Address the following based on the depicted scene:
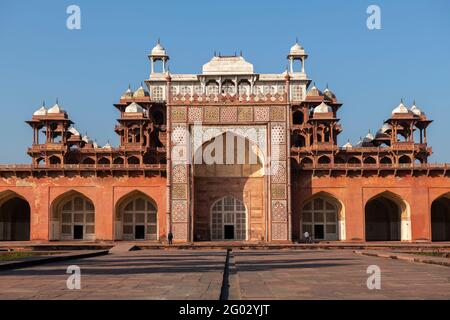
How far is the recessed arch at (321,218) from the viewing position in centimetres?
2780

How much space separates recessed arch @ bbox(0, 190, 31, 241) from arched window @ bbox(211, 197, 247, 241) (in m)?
9.58

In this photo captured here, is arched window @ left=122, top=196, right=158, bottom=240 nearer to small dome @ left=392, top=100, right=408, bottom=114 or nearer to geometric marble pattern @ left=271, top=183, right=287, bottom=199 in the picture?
geometric marble pattern @ left=271, top=183, right=287, bottom=199

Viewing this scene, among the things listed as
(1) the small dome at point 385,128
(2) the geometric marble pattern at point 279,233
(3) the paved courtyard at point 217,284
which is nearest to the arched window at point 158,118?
(2) the geometric marble pattern at point 279,233

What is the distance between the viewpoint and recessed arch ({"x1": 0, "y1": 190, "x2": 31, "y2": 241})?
98.0ft

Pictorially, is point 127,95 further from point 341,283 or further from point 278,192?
point 341,283

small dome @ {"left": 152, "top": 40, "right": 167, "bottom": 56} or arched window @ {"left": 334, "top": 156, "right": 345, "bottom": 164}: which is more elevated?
small dome @ {"left": 152, "top": 40, "right": 167, "bottom": 56}

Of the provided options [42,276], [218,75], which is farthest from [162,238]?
[42,276]

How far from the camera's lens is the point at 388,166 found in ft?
88.3

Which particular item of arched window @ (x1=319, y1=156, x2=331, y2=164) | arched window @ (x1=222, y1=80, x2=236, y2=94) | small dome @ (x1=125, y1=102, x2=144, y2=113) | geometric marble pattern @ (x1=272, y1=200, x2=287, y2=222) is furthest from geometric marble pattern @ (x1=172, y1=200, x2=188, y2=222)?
arched window @ (x1=222, y1=80, x2=236, y2=94)

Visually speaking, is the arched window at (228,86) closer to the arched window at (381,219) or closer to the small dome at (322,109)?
the small dome at (322,109)

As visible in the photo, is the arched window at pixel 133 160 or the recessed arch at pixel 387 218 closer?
the recessed arch at pixel 387 218

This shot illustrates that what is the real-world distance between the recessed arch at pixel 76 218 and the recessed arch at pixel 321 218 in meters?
9.70

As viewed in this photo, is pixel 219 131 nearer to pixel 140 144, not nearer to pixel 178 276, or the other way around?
pixel 140 144

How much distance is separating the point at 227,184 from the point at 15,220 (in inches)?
442
